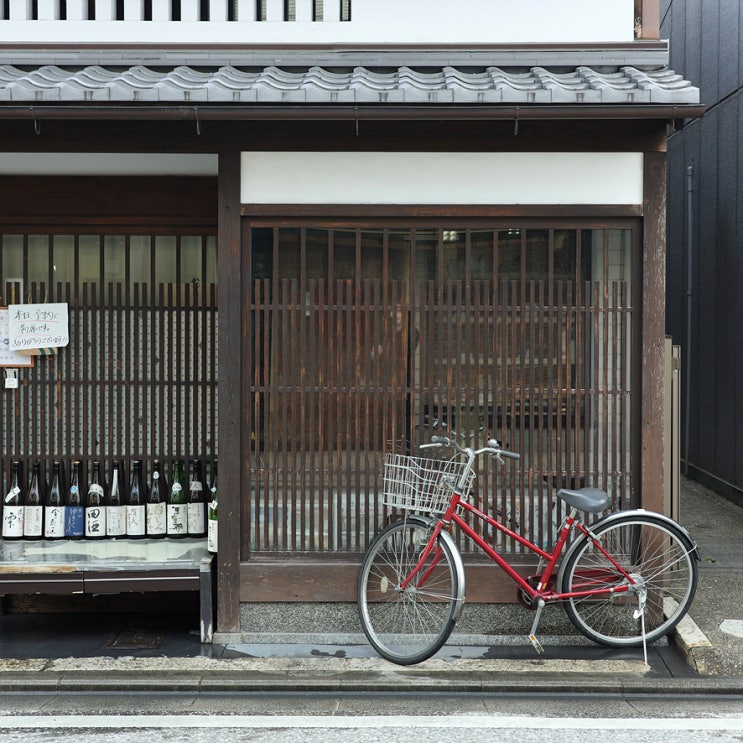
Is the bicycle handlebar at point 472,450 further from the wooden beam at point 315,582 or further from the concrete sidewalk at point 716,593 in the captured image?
the concrete sidewalk at point 716,593

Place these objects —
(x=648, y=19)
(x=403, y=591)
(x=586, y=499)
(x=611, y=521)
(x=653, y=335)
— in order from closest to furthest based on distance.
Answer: (x=586, y=499) → (x=611, y=521) → (x=403, y=591) → (x=653, y=335) → (x=648, y=19)

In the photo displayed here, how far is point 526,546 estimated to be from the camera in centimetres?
603

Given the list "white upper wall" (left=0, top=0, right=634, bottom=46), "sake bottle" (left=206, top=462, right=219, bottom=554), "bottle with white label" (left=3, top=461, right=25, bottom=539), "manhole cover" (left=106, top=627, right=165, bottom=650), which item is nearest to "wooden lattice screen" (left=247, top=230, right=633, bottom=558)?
"sake bottle" (left=206, top=462, right=219, bottom=554)

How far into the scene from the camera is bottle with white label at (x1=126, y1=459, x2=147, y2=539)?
690cm

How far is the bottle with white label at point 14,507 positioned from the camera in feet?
22.5

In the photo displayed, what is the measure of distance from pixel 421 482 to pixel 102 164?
11.1ft

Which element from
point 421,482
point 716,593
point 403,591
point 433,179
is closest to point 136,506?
point 403,591

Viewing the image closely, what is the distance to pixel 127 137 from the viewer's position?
6133mm

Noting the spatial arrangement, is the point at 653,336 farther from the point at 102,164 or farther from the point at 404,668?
the point at 102,164

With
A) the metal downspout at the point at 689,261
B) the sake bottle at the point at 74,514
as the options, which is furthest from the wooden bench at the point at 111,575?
the metal downspout at the point at 689,261

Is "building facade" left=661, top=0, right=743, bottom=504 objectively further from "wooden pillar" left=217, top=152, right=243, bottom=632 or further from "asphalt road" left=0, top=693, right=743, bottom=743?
"wooden pillar" left=217, top=152, right=243, bottom=632

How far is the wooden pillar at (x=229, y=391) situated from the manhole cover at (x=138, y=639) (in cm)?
51

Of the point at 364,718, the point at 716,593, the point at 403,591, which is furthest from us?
the point at 716,593

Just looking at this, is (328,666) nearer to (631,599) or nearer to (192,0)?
(631,599)
